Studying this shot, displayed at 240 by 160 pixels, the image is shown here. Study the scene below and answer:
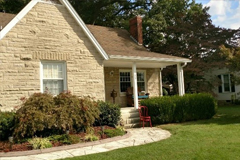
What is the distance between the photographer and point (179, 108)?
1170 cm

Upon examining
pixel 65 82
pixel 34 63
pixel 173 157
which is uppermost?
pixel 34 63

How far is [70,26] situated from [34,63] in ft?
7.63

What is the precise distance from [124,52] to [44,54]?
4.55 metres

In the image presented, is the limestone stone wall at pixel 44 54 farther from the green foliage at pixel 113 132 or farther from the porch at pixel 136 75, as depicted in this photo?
the green foliage at pixel 113 132

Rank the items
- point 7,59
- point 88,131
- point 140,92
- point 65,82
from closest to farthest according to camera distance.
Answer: point 88,131, point 7,59, point 65,82, point 140,92

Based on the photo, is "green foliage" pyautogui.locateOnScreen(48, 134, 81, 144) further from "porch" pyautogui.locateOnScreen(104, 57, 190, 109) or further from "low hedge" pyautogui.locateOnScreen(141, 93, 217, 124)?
"porch" pyautogui.locateOnScreen(104, 57, 190, 109)

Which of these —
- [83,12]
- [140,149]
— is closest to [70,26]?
[140,149]

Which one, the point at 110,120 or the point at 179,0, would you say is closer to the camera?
the point at 110,120

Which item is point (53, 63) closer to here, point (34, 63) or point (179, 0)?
point (34, 63)

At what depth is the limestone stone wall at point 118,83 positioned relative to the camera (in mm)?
14133

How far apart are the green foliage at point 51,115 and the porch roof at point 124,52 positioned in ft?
12.5

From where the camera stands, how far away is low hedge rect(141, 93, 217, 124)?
11211mm

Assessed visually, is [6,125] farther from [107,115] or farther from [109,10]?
[109,10]

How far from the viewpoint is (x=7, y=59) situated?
8812 mm
